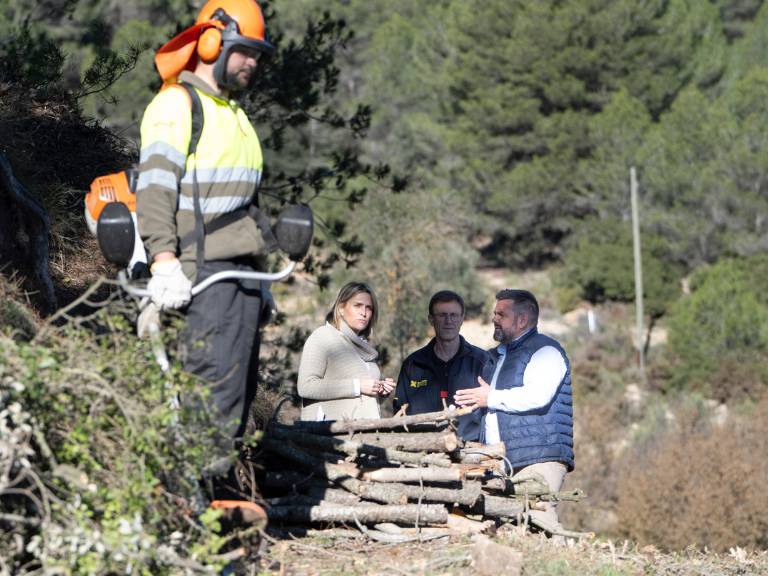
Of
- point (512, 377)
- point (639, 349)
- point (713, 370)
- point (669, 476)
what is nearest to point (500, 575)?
point (512, 377)

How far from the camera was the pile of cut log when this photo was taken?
18.1 ft

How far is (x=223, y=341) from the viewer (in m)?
4.48

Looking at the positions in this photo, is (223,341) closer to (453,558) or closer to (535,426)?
(453,558)

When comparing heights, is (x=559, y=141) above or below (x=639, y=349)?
above

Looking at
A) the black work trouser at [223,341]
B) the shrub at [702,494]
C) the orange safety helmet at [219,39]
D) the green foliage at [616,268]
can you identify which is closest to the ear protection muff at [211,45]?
the orange safety helmet at [219,39]

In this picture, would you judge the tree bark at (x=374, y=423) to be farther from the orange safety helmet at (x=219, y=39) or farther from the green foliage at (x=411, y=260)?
the green foliage at (x=411, y=260)

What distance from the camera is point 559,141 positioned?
4222 cm

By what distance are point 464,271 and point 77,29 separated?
61.5ft

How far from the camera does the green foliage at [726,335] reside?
35594 mm

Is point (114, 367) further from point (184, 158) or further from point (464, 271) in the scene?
point (464, 271)

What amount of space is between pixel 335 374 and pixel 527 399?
1097 mm

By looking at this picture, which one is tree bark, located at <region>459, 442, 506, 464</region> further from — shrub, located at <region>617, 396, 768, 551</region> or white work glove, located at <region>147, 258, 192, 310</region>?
shrub, located at <region>617, 396, 768, 551</region>

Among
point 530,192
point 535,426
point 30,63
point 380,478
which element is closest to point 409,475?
point 380,478

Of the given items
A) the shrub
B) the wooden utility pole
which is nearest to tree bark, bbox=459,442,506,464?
the shrub
